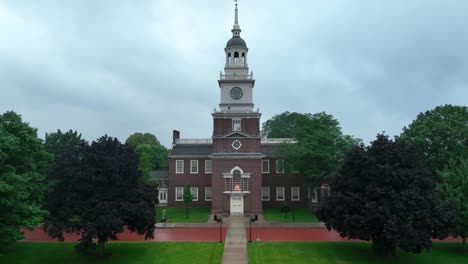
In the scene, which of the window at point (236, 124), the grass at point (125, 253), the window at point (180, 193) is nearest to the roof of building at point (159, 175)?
the window at point (180, 193)

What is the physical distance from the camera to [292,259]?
104 ft

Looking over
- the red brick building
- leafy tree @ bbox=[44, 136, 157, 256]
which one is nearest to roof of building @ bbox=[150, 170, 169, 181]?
the red brick building

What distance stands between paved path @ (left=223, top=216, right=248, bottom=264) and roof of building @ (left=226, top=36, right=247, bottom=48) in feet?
65.3

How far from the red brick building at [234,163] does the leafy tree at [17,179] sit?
2210 centimetres

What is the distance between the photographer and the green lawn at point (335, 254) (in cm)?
3142

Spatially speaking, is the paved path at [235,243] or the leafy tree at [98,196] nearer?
the leafy tree at [98,196]

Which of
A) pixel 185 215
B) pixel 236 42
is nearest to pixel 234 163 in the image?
pixel 185 215

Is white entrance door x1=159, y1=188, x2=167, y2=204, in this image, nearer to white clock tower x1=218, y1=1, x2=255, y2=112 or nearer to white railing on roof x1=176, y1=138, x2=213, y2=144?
white railing on roof x1=176, y1=138, x2=213, y2=144

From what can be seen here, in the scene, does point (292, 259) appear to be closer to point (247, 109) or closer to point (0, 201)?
point (0, 201)

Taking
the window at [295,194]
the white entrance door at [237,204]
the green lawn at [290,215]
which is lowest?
the green lawn at [290,215]

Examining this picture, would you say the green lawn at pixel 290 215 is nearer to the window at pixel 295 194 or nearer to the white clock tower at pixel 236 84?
the window at pixel 295 194

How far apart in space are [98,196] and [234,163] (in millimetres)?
22612

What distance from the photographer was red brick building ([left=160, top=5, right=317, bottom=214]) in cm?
5131

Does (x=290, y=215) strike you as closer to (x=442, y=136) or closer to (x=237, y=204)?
(x=237, y=204)
